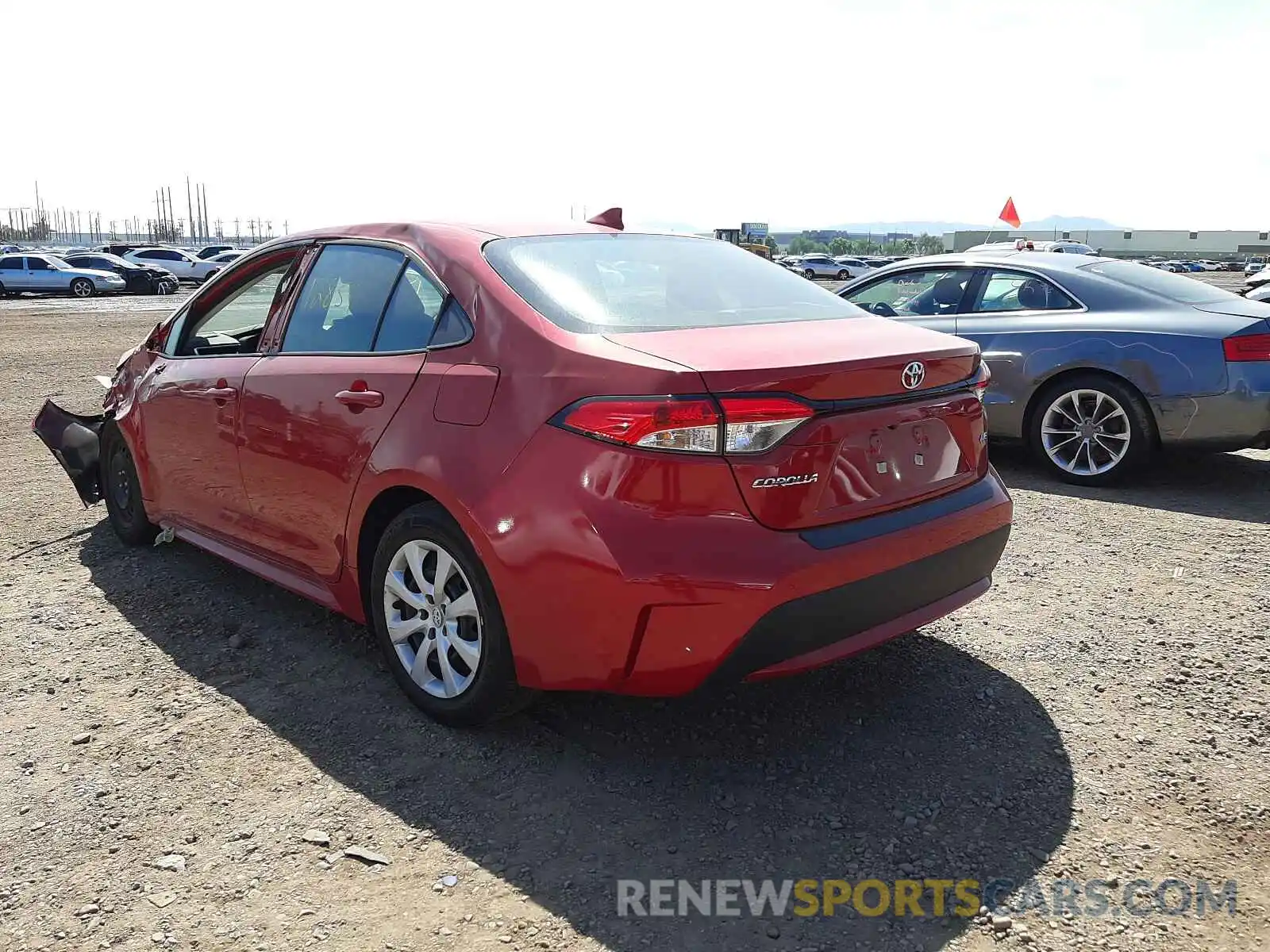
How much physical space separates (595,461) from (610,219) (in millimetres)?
1811

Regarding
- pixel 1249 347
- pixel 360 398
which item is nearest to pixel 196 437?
pixel 360 398

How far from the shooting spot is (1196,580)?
4.55 m

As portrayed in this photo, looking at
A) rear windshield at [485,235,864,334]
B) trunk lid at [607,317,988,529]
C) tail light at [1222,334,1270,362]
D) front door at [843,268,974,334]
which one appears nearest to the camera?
trunk lid at [607,317,988,529]

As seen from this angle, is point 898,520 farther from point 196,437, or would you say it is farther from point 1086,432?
point 1086,432

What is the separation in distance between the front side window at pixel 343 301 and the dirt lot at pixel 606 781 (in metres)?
1.21

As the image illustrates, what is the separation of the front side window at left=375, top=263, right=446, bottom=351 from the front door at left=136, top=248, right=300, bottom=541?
841 mm

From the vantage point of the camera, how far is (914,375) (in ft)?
9.68

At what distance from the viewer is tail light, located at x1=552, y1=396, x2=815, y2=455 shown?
2.58m

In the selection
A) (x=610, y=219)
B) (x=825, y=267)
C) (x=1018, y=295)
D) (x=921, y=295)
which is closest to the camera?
(x=610, y=219)

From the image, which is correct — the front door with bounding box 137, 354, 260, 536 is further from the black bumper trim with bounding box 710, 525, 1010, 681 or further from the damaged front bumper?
the black bumper trim with bounding box 710, 525, 1010, 681

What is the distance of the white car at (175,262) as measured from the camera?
135ft

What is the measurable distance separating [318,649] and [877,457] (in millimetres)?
2353

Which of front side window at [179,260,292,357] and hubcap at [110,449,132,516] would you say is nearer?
front side window at [179,260,292,357]

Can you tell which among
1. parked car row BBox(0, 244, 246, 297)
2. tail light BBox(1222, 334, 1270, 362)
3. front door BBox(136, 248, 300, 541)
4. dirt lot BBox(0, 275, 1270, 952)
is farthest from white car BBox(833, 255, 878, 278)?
dirt lot BBox(0, 275, 1270, 952)
